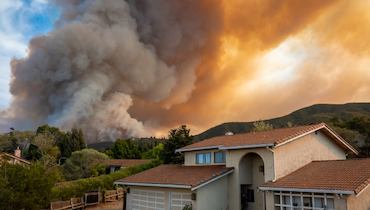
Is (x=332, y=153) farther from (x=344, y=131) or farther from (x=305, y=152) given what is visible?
(x=344, y=131)

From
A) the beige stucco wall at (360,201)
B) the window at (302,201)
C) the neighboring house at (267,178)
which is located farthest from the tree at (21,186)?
the beige stucco wall at (360,201)

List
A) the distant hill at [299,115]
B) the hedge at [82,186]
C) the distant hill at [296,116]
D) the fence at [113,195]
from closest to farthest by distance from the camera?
the hedge at [82,186]
the fence at [113,195]
the distant hill at [299,115]
the distant hill at [296,116]

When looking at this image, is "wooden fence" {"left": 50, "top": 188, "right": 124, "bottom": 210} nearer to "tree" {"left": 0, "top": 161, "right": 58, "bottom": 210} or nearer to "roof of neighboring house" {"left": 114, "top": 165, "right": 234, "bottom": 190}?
"tree" {"left": 0, "top": 161, "right": 58, "bottom": 210}

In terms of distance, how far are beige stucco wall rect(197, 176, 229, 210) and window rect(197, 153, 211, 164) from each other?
10.9 feet

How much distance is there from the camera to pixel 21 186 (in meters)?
20.0

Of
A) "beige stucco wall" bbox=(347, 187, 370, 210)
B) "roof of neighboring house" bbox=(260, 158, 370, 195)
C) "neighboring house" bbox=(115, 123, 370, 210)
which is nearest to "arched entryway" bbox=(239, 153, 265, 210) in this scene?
"neighboring house" bbox=(115, 123, 370, 210)

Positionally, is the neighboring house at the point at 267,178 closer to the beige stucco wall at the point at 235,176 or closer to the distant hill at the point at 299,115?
the beige stucco wall at the point at 235,176

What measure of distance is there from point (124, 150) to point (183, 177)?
2185 inches

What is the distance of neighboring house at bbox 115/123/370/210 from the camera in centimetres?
1425

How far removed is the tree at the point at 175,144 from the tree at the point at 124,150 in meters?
35.4

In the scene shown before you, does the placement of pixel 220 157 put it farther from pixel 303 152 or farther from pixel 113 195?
pixel 113 195

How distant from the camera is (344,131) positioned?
157 feet

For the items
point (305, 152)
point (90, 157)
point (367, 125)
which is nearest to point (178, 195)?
point (305, 152)

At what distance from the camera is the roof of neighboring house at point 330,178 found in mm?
13422
